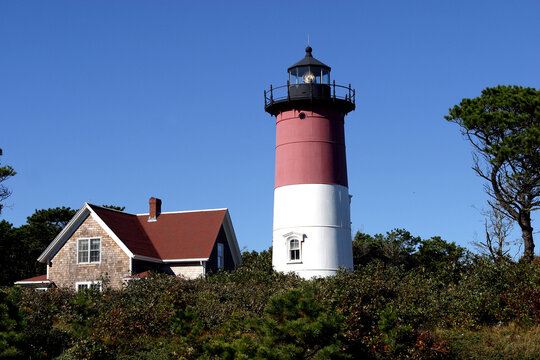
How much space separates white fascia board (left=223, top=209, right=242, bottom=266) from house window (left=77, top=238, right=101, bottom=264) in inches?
261

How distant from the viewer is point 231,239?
36406mm

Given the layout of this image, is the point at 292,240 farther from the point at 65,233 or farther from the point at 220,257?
the point at 65,233

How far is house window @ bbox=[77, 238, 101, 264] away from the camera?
32.4m

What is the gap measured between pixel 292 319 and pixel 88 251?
18970mm

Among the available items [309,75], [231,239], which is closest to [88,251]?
[231,239]

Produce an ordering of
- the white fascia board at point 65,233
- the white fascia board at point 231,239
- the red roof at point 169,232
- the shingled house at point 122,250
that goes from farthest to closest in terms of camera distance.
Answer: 1. the white fascia board at point 231,239
2. the red roof at point 169,232
3. the white fascia board at point 65,233
4. the shingled house at point 122,250

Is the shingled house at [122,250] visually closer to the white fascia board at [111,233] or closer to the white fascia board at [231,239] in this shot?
the white fascia board at [111,233]

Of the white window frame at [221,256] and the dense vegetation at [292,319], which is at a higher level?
the white window frame at [221,256]

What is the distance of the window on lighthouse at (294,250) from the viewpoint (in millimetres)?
29562

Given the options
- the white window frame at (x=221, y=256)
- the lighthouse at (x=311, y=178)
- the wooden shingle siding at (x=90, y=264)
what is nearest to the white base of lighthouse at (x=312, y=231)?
the lighthouse at (x=311, y=178)

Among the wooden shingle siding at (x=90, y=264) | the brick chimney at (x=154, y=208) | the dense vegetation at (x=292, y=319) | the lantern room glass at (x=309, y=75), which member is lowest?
the dense vegetation at (x=292, y=319)

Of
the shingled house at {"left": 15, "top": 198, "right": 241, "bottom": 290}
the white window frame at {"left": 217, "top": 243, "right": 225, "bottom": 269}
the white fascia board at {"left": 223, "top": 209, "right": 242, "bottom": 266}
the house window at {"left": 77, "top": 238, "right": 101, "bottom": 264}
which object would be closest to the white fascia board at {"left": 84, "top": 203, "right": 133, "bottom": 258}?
the shingled house at {"left": 15, "top": 198, "right": 241, "bottom": 290}

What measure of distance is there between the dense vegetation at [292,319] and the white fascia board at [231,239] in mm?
8565

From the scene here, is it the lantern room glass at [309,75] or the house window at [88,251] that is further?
the house window at [88,251]
